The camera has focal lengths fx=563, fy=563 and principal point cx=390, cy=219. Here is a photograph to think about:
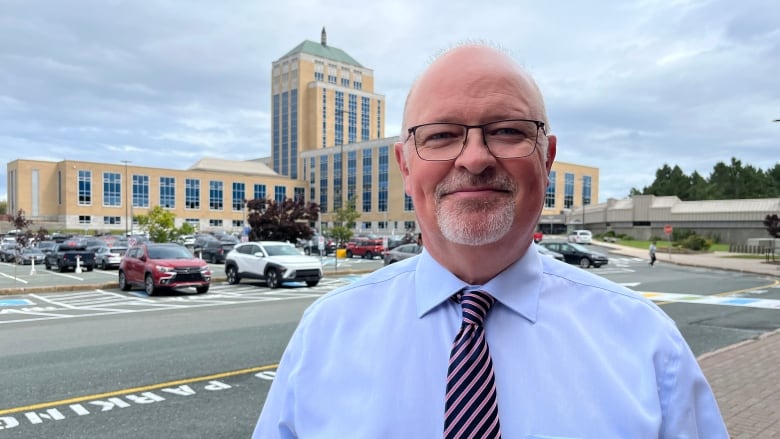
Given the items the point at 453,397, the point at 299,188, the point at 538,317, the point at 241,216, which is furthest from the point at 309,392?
the point at 299,188

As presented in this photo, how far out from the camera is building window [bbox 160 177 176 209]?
94.4m

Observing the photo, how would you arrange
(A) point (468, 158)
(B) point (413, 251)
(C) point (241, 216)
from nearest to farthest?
1. (A) point (468, 158)
2. (B) point (413, 251)
3. (C) point (241, 216)

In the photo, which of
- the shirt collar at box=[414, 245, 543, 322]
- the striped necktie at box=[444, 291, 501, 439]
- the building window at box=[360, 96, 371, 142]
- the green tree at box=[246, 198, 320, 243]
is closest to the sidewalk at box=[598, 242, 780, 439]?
the shirt collar at box=[414, 245, 543, 322]

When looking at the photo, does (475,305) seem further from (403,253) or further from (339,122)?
(339,122)

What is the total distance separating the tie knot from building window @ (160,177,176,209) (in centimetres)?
9954

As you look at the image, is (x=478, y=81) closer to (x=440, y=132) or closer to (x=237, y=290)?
(x=440, y=132)

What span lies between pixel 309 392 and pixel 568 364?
733 mm

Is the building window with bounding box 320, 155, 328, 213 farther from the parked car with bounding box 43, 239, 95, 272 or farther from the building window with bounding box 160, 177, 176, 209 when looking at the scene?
the parked car with bounding box 43, 239, 95, 272

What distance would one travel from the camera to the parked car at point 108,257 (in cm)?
2975

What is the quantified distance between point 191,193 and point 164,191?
4916 mm

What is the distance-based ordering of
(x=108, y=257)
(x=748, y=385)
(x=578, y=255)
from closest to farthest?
(x=748, y=385), (x=108, y=257), (x=578, y=255)

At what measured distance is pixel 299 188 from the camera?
113812 mm

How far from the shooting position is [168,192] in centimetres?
9544

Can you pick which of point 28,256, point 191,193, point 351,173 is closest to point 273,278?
point 28,256
